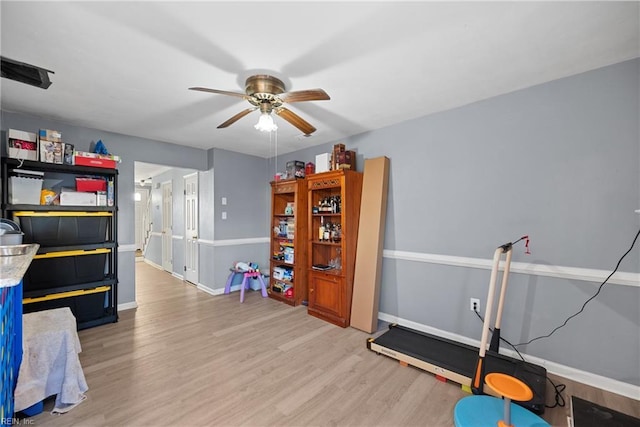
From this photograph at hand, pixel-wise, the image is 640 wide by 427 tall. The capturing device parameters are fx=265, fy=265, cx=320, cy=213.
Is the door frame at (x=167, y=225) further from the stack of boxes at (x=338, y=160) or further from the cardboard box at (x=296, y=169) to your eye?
the stack of boxes at (x=338, y=160)

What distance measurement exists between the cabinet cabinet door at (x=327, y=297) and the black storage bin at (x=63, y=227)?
2.62 meters

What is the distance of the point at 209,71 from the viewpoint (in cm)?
199

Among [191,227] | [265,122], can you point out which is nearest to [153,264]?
[191,227]

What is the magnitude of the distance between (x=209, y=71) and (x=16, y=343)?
2.21m

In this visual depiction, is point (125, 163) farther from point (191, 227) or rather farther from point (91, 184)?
point (191, 227)

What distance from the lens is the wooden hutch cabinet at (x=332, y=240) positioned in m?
3.17

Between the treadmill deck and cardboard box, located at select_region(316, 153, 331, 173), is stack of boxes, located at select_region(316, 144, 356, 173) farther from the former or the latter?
the treadmill deck

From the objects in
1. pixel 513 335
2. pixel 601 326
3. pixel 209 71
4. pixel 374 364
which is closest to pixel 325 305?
pixel 374 364

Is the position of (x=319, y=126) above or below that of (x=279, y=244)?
above

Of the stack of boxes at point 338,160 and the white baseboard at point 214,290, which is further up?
the stack of boxes at point 338,160

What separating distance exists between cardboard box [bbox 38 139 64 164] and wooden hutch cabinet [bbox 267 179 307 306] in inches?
97.1

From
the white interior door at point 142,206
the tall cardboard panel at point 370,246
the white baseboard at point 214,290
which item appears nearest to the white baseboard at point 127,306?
the white baseboard at point 214,290

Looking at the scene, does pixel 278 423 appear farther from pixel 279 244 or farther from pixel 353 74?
pixel 279 244

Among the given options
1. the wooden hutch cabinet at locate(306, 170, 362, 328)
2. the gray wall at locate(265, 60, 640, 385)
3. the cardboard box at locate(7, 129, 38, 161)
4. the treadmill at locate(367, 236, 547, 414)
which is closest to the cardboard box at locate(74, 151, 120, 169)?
the cardboard box at locate(7, 129, 38, 161)
